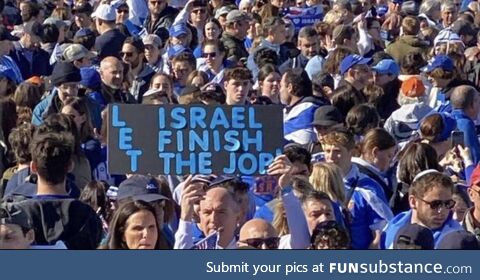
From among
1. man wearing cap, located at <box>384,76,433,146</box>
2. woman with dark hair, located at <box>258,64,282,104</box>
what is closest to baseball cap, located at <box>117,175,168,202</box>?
man wearing cap, located at <box>384,76,433,146</box>

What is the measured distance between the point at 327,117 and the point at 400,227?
8.20 ft

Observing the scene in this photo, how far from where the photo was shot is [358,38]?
46.2 feet

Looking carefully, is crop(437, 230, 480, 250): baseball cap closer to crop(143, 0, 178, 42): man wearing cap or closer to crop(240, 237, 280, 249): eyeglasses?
crop(240, 237, 280, 249): eyeglasses

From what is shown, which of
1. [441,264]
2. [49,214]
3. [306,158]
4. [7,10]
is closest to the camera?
[441,264]

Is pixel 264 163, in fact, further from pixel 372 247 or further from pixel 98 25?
pixel 98 25

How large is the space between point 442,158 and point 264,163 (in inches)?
94.6

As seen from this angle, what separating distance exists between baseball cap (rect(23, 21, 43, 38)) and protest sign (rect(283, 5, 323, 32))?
2716 millimetres

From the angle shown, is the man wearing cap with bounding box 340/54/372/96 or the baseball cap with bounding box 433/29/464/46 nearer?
the man wearing cap with bounding box 340/54/372/96

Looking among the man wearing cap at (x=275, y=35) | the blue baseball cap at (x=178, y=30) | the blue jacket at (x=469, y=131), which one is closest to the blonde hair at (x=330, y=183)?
the blue jacket at (x=469, y=131)

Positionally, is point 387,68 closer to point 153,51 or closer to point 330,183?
point 153,51

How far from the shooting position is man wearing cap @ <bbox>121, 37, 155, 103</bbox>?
40.0ft

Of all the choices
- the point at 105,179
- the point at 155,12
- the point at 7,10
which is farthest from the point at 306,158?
the point at 7,10

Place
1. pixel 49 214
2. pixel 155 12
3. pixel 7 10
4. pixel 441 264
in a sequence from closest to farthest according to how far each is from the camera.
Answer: pixel 441 264 → pixel 49 214 → pixel 155 12 → pixel 7 10

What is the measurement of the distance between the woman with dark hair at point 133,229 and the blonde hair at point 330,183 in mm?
1306
